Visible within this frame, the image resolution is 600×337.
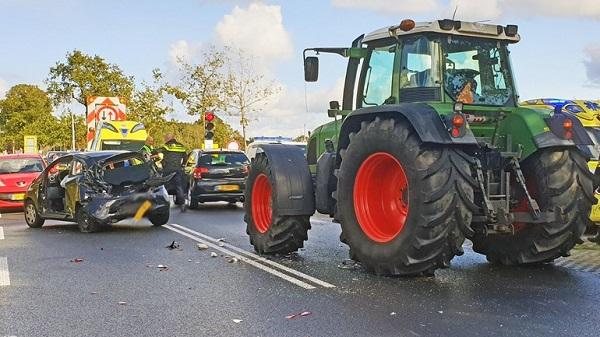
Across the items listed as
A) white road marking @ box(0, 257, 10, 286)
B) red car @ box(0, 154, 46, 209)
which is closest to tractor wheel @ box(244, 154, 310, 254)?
→ white road marking @ box(0, 257, 10, 286)

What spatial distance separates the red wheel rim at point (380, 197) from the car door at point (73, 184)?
265 inches

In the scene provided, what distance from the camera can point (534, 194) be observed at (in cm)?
731

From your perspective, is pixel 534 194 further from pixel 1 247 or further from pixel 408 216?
pixel 1 247

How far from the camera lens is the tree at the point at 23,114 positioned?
62000mm

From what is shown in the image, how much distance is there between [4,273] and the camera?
8023mm

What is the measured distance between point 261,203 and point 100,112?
1959 centimetres

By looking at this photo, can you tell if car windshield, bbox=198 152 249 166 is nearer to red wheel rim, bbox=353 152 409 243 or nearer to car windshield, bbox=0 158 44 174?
car windshield, bbox=0 158 44 174

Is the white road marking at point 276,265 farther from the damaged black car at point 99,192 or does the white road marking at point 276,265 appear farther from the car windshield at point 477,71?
the car windshield at point 477,71

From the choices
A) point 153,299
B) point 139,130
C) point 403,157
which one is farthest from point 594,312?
point 139,130

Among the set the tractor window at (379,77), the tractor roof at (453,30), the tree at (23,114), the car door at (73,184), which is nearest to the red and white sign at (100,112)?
the car door at (73,184)

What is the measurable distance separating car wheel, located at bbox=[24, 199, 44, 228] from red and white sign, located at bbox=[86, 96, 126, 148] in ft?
45.4

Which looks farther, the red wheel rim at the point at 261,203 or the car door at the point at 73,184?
the car door at the point at 73,184

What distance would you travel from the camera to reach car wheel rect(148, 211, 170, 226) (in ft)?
43.0

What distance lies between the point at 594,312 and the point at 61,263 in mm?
6312
